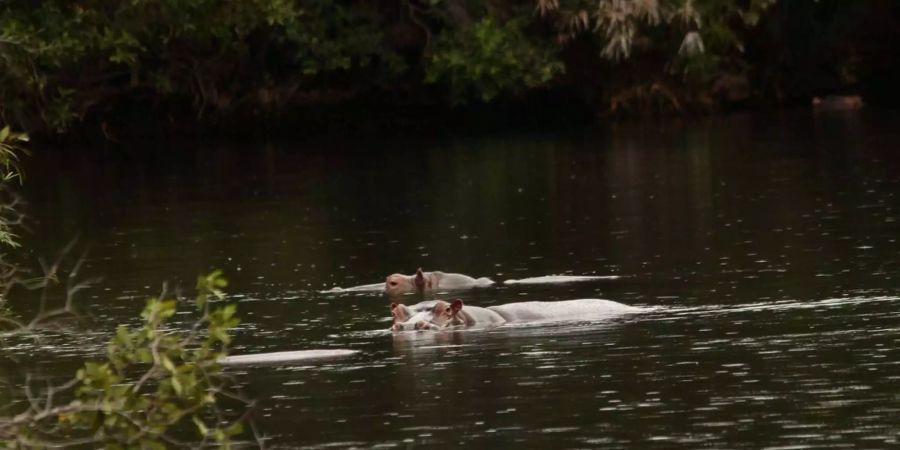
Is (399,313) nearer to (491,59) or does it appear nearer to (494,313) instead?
(494,313)

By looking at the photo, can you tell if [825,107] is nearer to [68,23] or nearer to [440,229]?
[68,23]

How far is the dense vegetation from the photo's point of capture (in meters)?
48.6

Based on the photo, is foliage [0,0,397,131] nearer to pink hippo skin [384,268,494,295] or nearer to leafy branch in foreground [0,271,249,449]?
pink hippo skin [384,268,494,295]

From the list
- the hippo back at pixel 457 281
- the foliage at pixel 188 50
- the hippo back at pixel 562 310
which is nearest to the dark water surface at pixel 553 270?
the hippo back at pixel 562 310

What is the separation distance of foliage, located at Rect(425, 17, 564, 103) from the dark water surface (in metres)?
3.21

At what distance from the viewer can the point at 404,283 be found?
21.8m

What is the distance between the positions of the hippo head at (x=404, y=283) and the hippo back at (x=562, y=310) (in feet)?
9.58

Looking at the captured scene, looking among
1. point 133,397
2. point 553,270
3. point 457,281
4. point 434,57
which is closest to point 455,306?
point 457,281

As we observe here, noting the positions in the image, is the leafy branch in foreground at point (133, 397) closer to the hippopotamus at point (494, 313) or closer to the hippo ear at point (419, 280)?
the hippopotamus at point (494, 313)

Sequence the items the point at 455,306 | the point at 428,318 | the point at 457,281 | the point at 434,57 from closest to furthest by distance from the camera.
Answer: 1. the point at 455,306
2. the point at 428,318
3. the point at 457,281
4. the point at 434,57

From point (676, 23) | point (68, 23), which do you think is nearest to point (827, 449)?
point (68, 23)

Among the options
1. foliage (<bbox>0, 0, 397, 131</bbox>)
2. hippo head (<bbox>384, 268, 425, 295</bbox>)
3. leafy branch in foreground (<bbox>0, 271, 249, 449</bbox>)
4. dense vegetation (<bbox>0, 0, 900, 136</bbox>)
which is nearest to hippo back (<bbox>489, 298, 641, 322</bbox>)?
hippo head (<bbox>384, 268, 425, 295</bbox>)

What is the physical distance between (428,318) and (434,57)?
34.0 m

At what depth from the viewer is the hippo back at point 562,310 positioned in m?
18.6
